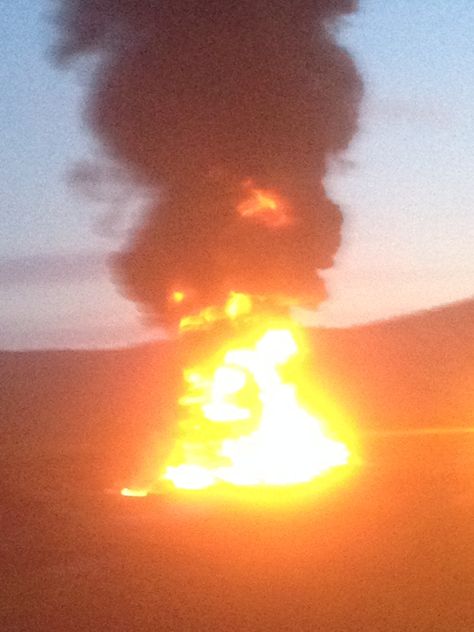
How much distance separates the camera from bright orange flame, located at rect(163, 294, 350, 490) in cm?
1822

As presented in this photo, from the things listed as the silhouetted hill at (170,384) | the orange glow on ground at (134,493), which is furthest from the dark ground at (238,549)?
the silhouetted hill at (170,384)

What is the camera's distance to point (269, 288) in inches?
805

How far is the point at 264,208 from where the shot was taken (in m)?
20.5

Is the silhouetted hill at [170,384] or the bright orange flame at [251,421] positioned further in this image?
the silhouetted hill at [170,384]

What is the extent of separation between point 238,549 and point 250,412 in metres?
5.88

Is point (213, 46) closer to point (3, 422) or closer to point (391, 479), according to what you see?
point (391, 479)

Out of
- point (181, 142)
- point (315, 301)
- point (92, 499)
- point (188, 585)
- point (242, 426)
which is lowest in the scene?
point (188, 585)

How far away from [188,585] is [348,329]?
987 inches

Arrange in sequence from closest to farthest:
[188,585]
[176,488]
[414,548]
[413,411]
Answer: [188,585]
[414,548]
[176,488]
[413,411]

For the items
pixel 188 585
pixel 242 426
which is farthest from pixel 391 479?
pixel 188 585

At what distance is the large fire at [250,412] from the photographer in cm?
1839

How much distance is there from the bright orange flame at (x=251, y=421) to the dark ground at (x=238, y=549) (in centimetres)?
99

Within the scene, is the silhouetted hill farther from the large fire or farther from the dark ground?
the large fire

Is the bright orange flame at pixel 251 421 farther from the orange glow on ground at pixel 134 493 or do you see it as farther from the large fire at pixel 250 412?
the orange glow on ground at pixel 134 493
